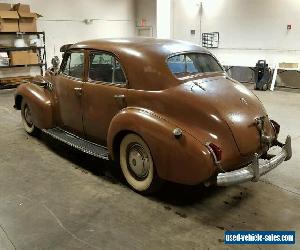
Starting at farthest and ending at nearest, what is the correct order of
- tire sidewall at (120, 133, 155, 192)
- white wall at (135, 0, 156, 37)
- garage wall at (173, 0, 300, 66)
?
white wall at (135, 0, 156, 37) < garage wall at (173, 0, 300, 66) < tire sidewall at (120, 133, 155, 192)

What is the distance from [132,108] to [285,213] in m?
1.74

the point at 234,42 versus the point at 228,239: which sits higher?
the point at 234,42

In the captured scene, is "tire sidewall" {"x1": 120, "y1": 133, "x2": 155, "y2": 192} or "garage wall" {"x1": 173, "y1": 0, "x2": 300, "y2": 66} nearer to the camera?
"tire sidewall" {"x1": 120, "y1": 133, "x2": 155, "y2": 192}

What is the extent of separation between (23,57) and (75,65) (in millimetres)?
6517

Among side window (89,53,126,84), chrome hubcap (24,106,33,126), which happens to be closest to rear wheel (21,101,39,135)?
chrome hubcap (24,106,33,126)

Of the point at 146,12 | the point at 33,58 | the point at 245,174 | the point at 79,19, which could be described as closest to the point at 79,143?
the point at 245,174

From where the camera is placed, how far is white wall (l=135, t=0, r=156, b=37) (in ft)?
44.6

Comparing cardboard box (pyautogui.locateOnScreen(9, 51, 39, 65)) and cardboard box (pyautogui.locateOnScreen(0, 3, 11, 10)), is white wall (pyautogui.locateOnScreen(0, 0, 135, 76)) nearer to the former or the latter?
cardboard box (pyautogui.locateOnScreen(9, 51, 39, 65))

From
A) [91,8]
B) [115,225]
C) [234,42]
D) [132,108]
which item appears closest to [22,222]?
[115,225]

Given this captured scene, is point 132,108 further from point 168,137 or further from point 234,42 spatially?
point 234,42

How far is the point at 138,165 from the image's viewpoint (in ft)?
10.9

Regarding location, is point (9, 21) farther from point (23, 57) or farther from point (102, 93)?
point (102, 93)

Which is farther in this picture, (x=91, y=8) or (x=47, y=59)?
(x=91, y=8)

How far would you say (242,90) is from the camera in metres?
3.43
